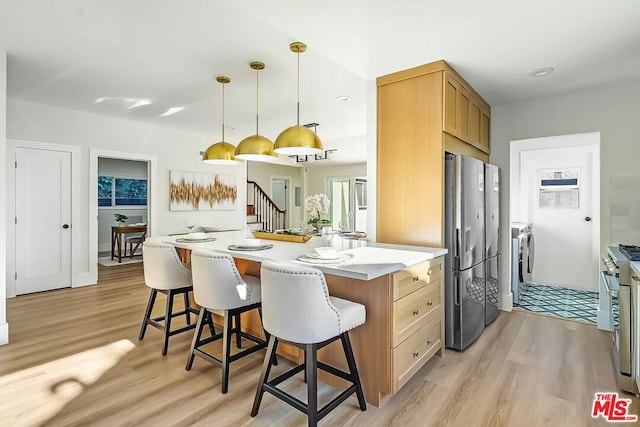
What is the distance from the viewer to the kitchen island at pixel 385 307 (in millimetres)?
2053

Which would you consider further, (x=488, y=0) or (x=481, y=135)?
(x=481, y=135)

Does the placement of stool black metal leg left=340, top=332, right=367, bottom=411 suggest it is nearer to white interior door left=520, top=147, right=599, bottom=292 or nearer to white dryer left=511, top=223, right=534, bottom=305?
white dryer left=511, top=223, right=534, bottom=305

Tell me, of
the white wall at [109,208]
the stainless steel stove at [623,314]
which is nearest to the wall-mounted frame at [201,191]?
the white wall at [109,208]

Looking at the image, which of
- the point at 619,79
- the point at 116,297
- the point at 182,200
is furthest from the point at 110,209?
the point at 619,79

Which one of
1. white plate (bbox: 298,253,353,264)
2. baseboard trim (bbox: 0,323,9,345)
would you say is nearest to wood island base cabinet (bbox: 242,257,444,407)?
white plate (bbox: 298,253,353,264)

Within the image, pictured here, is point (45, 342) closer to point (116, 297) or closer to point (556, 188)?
point (116, 297)

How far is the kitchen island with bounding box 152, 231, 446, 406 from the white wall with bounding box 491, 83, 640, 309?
209cm

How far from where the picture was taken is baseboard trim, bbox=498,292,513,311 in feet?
13.2

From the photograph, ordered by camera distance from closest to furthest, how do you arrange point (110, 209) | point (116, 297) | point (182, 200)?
point (116, 297), point (182, 200), point (110, 209)

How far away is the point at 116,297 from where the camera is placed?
4.52 meters

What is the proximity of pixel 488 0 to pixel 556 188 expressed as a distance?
3806 mm

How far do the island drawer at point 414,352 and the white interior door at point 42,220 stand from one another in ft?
16.5

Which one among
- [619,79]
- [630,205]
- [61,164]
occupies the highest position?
[619,79]

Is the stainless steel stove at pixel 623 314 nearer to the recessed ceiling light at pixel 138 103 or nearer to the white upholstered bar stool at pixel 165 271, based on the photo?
the white upholstered bar stool at pixel 165 271
